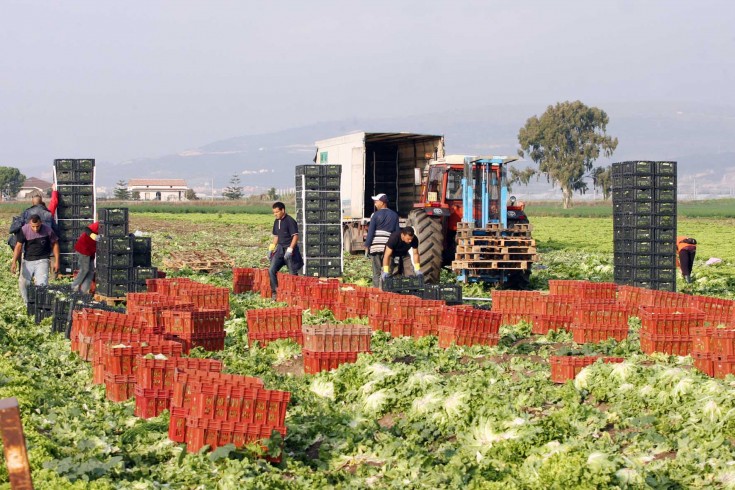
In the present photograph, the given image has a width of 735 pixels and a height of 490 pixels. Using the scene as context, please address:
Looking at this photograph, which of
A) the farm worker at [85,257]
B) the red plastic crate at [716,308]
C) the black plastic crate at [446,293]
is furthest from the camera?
the farm worker at [85,257]

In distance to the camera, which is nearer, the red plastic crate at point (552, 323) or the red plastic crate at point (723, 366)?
the red plastic crate at point (723, 366)

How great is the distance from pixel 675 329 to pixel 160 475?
25.0 ft

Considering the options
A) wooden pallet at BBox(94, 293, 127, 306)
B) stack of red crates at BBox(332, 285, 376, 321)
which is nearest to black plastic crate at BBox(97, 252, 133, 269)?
wooden pallet at BBox(94, 293, 127, 306)

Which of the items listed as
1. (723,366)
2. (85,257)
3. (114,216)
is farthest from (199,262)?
(723,366)

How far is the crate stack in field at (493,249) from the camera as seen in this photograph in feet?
72.9

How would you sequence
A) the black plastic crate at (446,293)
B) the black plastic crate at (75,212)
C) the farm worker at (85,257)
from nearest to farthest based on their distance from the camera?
the black plastic crate at (446,293) → the farm worker at (85,257) → the black plastic crate at (75,212)

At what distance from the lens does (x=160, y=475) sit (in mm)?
8297

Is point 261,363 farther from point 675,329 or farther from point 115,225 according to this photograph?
point 115,225

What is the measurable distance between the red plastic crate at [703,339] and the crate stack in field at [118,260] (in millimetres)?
11132

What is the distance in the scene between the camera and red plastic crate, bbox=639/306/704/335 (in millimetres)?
13172

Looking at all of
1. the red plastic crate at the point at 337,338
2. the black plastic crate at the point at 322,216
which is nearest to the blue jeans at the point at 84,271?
the black plastic crate at the point at 322,216

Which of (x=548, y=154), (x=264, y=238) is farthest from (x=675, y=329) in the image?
(x=548, y=154)

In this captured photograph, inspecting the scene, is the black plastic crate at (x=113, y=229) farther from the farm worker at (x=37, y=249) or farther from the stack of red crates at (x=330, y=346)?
the stack of red crates at (x=330, y=346)

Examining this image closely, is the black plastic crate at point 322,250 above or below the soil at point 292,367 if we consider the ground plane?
above
